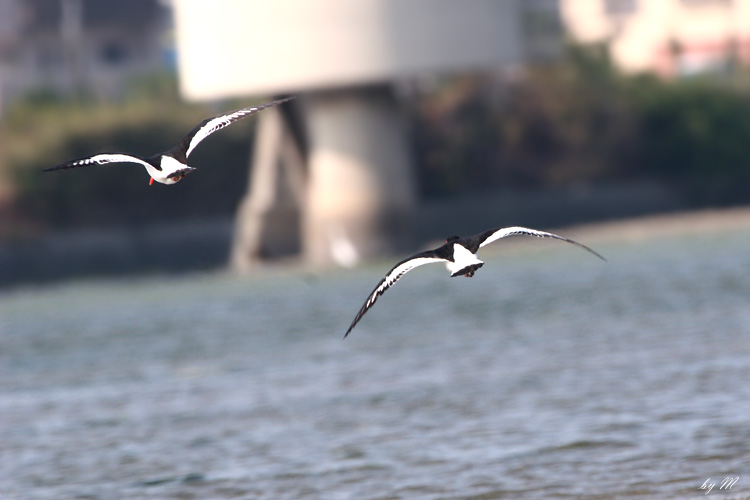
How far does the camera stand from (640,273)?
40.2m

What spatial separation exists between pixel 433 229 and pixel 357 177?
9.90m

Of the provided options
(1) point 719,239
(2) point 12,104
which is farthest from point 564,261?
(2) point 12,104

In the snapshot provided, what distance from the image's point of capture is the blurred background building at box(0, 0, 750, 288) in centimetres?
5009

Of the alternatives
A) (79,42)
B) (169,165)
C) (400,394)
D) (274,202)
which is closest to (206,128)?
(169,165)

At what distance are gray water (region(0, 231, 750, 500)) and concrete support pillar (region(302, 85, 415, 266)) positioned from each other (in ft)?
28.7

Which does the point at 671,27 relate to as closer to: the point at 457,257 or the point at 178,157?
the point at 457,257

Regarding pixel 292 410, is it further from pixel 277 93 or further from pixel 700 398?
pixel 277 93

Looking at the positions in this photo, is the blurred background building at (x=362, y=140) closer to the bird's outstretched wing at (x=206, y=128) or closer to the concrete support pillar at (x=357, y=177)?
the concrete support pillar at (x=357, y=177)

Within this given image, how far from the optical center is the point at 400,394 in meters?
22.2

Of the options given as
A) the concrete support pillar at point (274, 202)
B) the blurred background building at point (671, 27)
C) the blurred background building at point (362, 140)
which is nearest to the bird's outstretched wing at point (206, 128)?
the blurred background building at point (362, 140)
